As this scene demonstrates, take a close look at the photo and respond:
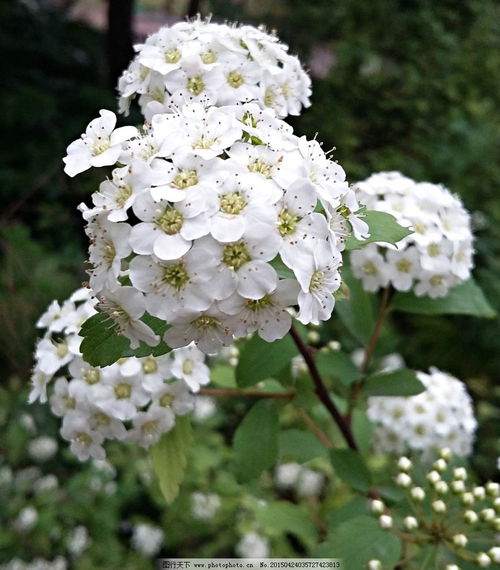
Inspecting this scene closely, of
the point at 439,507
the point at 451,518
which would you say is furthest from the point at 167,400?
the point at 451,518

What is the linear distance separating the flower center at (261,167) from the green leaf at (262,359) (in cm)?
46

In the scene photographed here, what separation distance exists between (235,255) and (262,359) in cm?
50

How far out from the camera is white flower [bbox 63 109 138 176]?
3.41ft

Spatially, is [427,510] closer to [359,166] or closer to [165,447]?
[165,447]

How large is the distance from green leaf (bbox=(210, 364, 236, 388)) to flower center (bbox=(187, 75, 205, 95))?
76cm

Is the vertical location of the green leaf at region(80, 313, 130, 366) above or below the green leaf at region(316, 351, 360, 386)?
above

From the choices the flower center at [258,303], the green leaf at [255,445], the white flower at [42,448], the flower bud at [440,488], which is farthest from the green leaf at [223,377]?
the white flower at [42,448]

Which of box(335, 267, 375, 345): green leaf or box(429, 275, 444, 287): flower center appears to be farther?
box(335, 267, 375, 345): green leaf

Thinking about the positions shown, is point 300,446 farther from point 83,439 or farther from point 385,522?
point 83,439

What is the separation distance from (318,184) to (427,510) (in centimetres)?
102

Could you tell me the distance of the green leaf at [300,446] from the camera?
5.22 feet

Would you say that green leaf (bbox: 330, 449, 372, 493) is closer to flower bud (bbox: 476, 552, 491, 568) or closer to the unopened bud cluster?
the unopened bud cluster

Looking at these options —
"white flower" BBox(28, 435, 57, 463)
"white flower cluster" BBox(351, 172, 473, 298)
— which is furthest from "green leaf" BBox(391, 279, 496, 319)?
"white flower" BBox(28, 435, 57, 463)

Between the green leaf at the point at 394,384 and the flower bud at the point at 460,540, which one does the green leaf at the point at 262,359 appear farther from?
the flower bud at the point at 460,540
